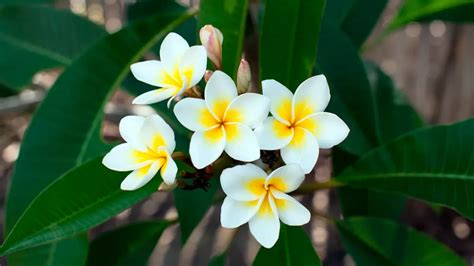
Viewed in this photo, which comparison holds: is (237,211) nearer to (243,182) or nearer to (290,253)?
(243,182)

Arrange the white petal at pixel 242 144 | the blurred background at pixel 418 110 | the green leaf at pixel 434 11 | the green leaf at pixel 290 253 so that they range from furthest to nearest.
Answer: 1. the blurred background at pixel 418 110
2. the green leaf at pixel 434 11
3. the green leaf at pixel 290 253
4. the white petal at pixel 242 144

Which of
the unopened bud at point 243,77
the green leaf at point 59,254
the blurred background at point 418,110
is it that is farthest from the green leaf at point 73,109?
the blurred background at point 418,110

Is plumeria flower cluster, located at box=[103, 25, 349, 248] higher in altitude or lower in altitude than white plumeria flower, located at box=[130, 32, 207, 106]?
lower

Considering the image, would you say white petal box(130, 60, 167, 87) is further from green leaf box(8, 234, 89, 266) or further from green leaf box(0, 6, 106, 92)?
green leaf box(0, 6, 106, 92)

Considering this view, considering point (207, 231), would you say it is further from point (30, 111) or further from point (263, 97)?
point (263, 97)

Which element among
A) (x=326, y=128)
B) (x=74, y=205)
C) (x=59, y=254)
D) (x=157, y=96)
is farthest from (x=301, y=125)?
(x=59, y=254)

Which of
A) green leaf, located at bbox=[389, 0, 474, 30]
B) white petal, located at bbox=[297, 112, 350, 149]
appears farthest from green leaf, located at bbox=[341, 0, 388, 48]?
white petal, located at bbox=[297, 112, 350, 149]

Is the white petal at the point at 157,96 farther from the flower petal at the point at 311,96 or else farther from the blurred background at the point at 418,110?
the blurred background at the point at 418,110
